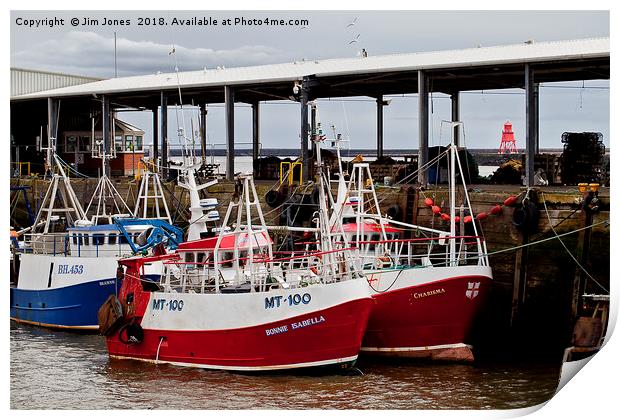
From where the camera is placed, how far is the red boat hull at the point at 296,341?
17.3 m

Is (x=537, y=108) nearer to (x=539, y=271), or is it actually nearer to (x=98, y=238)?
(x=539, y=271)

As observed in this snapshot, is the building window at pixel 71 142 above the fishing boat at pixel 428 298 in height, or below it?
above

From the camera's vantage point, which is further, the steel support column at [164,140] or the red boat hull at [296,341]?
the steel support column at [164,140]

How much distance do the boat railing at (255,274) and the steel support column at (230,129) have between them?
8.48m

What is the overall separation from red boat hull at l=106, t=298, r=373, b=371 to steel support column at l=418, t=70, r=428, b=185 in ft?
22.4

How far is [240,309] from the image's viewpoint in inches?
693

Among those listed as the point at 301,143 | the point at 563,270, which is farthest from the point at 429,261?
the point at 301,143

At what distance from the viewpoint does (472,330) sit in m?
20.1

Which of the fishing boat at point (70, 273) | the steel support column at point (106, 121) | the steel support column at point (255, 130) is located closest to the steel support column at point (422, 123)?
the fishing boat at point (70, 273)

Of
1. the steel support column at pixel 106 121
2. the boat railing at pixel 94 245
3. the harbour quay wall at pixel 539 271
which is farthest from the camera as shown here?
the steel support column at pixel 106 121

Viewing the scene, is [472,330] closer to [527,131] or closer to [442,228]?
[442,228]

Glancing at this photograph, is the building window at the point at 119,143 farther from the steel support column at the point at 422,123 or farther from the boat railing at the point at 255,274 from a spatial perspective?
the boat railing at the point at 255,274

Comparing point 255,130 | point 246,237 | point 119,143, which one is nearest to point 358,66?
point 246,237
